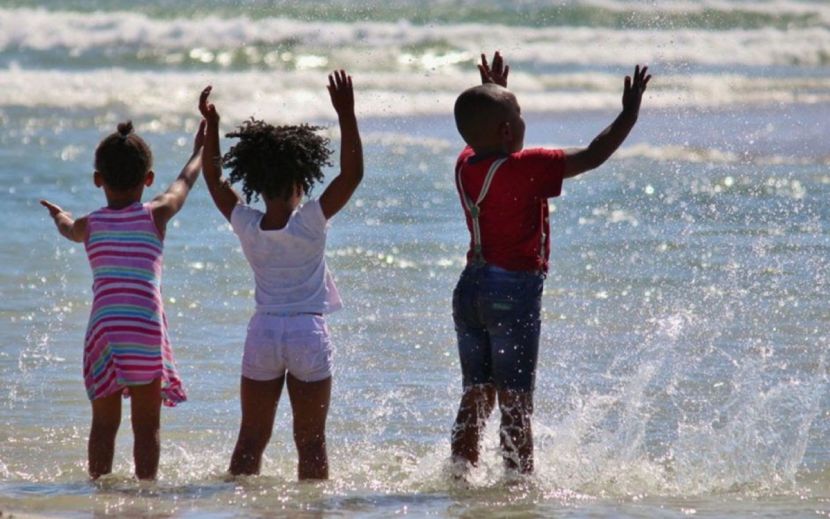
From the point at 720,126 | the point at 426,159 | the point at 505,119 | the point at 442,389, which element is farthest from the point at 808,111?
the point at 505,119

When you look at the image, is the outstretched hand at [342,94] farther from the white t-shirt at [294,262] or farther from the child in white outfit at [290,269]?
the white t-shirt at [294,262]

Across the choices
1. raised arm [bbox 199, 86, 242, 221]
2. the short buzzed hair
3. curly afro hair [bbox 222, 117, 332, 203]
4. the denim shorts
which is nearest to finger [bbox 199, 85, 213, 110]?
raised arm [bbox 199, 86, 242, 221]

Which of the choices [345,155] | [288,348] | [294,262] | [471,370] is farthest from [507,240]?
[288,348]

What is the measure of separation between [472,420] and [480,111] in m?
1.13

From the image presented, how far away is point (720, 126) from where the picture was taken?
17.7 meters

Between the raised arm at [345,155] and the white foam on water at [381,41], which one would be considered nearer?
the raised arm at [345,155]

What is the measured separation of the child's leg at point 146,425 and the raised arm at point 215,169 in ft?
2.24

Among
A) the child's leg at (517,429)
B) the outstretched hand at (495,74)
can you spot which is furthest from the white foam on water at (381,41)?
the child's leg at (517,429)

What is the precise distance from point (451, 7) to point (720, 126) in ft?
51.5

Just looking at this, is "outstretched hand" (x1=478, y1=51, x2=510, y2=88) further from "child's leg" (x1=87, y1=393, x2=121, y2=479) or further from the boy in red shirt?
"child's leg" (x1=87, y1=393, x2=121, y2=479)

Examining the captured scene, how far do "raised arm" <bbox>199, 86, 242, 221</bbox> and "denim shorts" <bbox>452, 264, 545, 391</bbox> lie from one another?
0.89 m

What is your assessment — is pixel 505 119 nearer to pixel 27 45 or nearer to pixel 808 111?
pixel 808 111

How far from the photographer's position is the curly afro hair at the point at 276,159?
18.3 feet

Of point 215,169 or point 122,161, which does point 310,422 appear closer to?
point 215,169
